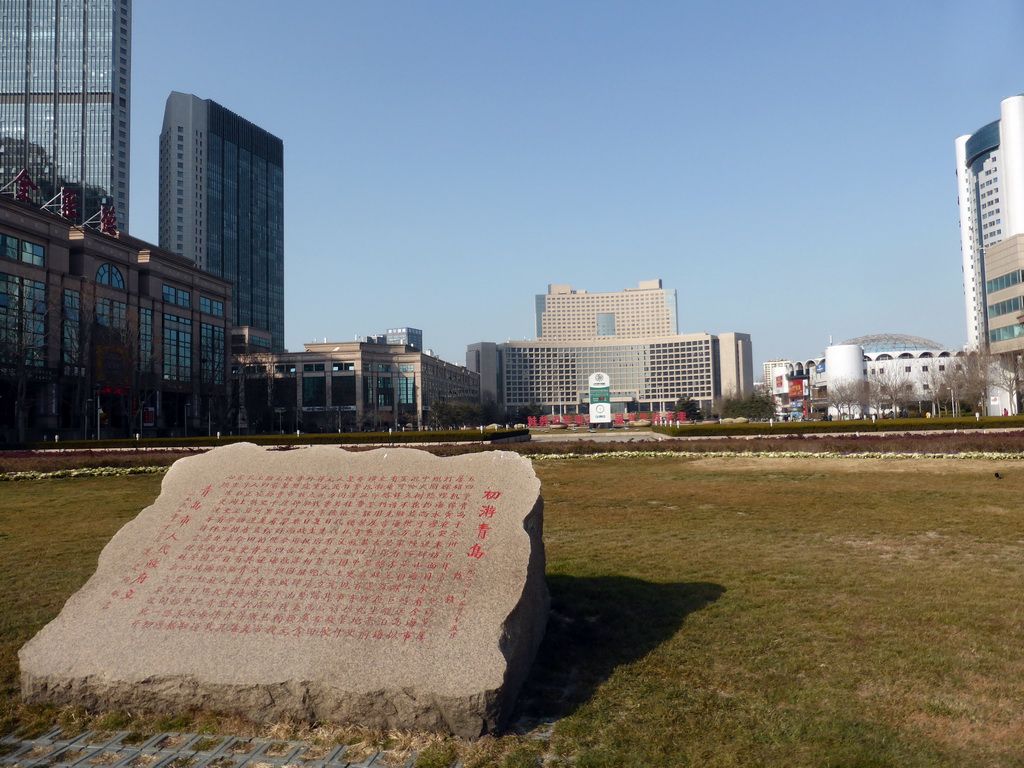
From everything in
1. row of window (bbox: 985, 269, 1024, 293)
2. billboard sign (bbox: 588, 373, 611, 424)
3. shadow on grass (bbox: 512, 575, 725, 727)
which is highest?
row of window (bbox: 985, 269, 1024, 293)

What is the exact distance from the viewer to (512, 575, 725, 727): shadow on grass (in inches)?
168

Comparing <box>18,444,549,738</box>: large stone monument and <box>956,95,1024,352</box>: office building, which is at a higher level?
<box>956,95,1024,352</box>: office building

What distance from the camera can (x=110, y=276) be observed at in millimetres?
45781

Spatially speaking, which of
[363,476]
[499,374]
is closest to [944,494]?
[363,476]

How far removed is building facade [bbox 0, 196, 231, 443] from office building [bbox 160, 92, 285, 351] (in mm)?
52960

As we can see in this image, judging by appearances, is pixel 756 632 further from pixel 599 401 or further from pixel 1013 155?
pixel 1013 155

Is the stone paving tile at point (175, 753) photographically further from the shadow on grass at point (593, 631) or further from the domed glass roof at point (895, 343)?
the domed glass roof at point (895, 343)

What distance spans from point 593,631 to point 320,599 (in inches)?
83.4

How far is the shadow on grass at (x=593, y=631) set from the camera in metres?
4.28

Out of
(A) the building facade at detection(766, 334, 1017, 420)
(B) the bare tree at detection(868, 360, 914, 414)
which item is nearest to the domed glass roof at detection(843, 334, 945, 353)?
(A) the building facade at detection(766, 334, 1017, 420)

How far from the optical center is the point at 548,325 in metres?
165

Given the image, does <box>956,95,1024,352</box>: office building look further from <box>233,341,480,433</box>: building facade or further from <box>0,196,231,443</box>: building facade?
<box>0,196,231,443</box>: building facade

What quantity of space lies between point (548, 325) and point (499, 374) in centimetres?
3077

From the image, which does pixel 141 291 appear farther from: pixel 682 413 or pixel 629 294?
pixel 629 294
